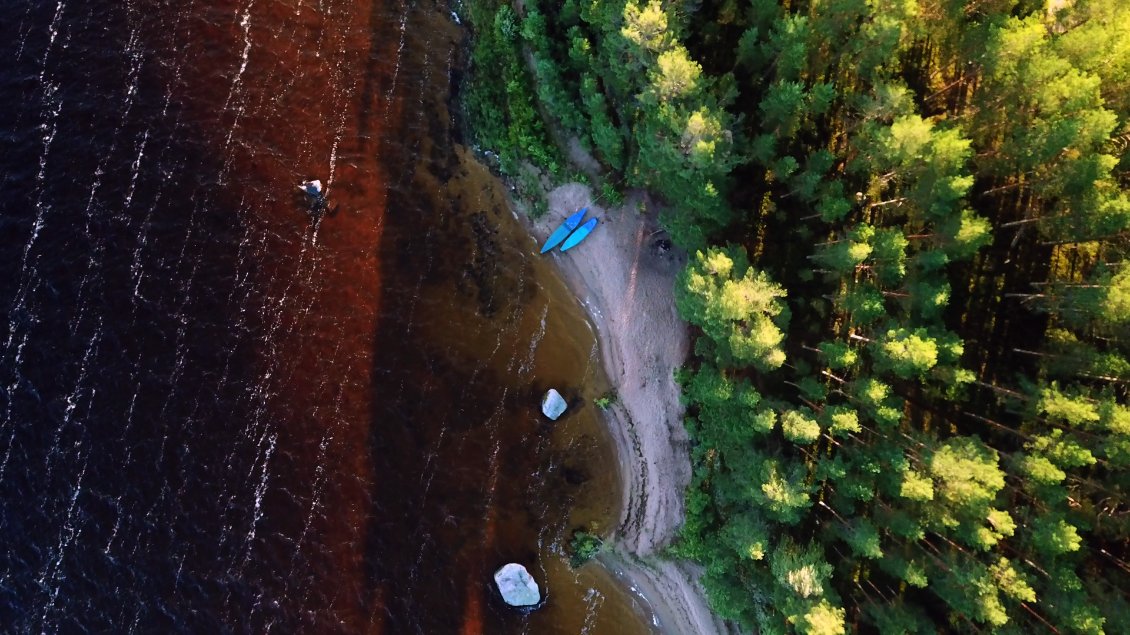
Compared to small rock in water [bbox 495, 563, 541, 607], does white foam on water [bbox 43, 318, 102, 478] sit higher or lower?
higher

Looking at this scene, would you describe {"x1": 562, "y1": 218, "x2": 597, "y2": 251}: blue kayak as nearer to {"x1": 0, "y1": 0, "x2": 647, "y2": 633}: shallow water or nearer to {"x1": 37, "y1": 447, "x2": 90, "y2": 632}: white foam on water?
{"x1": 0, "y1": 0, "x2": 647, "y2": 633}: shallow water

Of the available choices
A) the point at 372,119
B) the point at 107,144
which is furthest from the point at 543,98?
the point at 107,144

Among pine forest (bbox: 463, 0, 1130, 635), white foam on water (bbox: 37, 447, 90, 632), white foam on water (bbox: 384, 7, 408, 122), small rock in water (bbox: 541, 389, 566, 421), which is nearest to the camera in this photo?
pine forest (bbox: 463, 0, 1130, 635)

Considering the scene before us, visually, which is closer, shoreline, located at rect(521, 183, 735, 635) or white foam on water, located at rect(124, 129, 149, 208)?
shoreline, located at rect(521, 183, 735, 635)

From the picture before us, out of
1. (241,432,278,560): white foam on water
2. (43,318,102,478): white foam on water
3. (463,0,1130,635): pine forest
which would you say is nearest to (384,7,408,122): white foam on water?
(463,0,1130,635): pine forest

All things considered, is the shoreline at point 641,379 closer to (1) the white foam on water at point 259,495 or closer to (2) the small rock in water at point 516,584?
(2) the small rock in water at point 516,584

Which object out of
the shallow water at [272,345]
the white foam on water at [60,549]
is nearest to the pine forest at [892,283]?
the shallow water at [272,345]
